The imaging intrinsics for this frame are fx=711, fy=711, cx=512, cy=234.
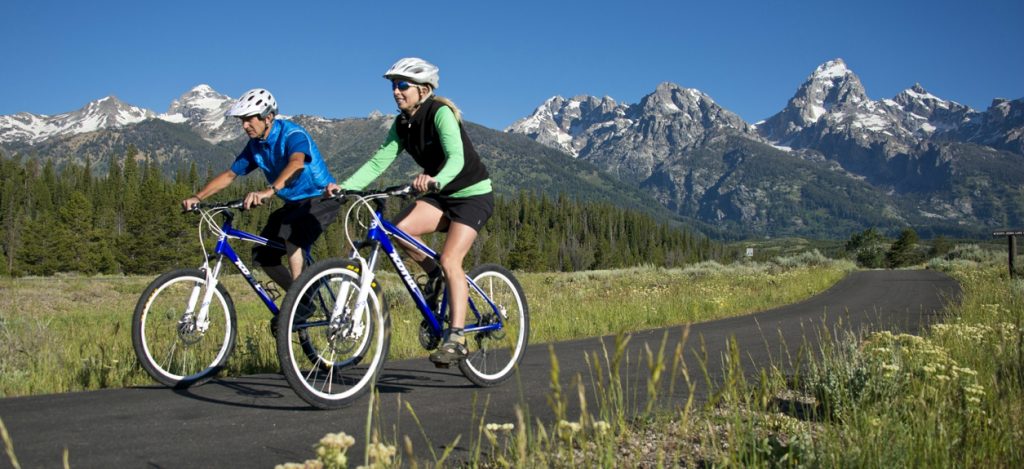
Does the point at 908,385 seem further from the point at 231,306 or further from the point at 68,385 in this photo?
the point at 68,385

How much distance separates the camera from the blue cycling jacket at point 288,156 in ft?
22.7

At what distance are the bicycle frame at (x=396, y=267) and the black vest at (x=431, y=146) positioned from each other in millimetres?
554

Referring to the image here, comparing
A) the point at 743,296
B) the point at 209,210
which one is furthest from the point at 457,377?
the point at 743,296

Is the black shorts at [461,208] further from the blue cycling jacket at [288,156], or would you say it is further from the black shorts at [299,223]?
the blue cycling jacket at [288,156]

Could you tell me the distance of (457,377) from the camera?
6.86 meters

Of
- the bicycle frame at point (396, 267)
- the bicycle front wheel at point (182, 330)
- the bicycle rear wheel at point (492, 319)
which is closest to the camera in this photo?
the bicycle frame at point (396, 267)

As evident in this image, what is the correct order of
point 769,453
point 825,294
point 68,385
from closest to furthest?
1. point 769,453
2. point 68,385
3. point 825,294

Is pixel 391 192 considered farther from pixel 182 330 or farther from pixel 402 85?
pixel 182 330

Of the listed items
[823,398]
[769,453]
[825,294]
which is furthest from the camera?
[825,294]

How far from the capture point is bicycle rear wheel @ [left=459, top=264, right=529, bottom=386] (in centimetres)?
632

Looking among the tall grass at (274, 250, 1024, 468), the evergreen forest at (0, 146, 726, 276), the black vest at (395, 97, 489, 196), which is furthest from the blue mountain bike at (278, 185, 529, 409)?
the evergreen forest at (0, 146, 726, 276)

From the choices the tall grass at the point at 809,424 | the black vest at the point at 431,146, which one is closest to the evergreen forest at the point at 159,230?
the black vest at the point at 431,146

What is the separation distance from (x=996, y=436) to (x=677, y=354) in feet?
7.28

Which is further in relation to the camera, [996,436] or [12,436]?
[12,436]
